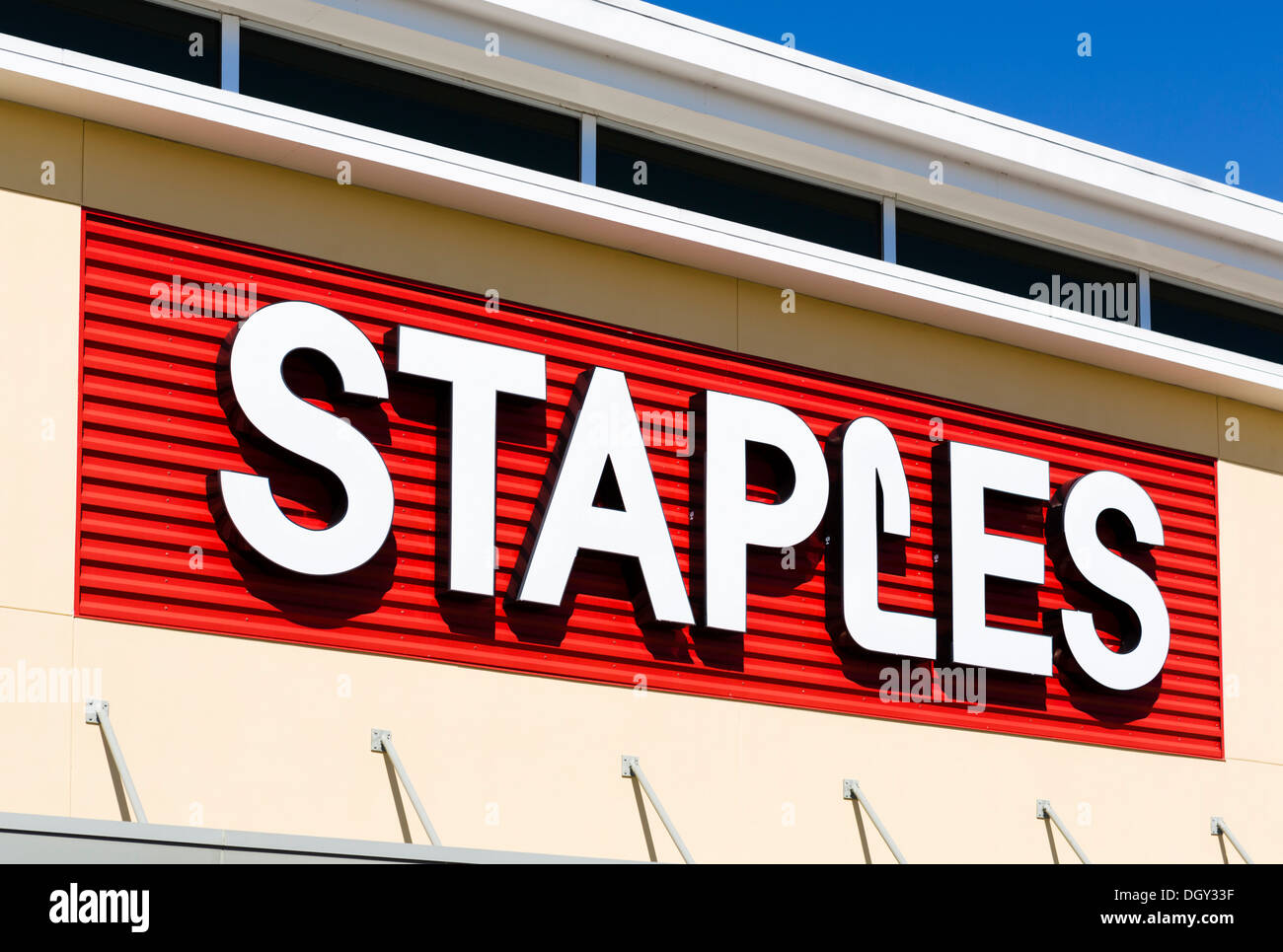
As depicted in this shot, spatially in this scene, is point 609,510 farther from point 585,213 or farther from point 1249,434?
point 1249,434

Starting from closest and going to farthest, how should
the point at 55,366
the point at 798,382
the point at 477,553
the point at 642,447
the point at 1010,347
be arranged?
1. the point at 55,366
2. the point at 477,553
3. the point at 642,447
4. the point at 798,382
5. the point at 1010,347

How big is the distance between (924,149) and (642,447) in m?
4.25

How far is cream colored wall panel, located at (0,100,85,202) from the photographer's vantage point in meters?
13.2

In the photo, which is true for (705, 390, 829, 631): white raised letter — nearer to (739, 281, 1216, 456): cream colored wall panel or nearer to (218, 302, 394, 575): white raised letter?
(739, 281, 1216, 456): cream colored wall panel

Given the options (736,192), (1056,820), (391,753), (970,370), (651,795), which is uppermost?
(736,192)

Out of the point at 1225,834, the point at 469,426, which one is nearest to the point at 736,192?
the point at 469,426

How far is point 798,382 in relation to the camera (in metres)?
16.7

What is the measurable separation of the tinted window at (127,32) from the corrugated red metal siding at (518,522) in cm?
130

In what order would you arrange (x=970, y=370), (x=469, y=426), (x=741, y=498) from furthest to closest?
(x=970, y=370), (x=741, y=498), (x=469, y=426)

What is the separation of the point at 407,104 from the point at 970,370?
19.5 feet

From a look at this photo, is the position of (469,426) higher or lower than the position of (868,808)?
higher

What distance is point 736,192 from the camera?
1689cm
